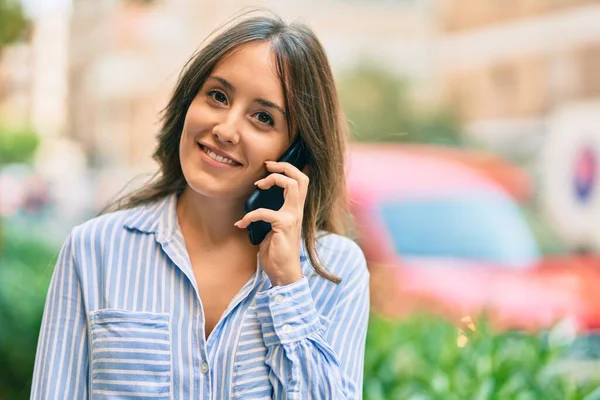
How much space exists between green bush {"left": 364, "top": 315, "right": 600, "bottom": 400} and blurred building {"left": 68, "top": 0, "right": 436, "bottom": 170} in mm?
13237

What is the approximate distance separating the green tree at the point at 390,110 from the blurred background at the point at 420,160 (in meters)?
0.04

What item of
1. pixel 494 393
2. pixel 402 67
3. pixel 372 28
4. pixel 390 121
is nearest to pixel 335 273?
pixel 494 393

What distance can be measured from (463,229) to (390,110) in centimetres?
1138

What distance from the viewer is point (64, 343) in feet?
5.29

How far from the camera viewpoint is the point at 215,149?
1.62 m

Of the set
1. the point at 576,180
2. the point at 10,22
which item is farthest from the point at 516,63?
the point at 10,22

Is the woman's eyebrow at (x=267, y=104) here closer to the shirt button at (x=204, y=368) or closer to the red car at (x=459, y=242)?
the shirt button at (x=204, y=368)

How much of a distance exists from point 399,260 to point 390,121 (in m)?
11.6

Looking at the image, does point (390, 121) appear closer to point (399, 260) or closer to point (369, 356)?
point (399, 260)

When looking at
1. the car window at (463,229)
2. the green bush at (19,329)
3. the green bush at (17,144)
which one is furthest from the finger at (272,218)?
the green bush at (17,144)

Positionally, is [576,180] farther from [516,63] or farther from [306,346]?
[306,346]

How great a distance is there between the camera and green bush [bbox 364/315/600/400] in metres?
2.25

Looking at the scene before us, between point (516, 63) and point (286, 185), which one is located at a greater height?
point (286, 185)

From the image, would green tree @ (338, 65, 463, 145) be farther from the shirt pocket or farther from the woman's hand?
the shirt pocket
